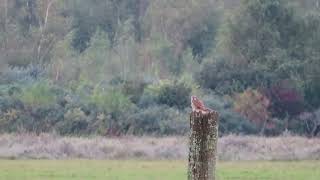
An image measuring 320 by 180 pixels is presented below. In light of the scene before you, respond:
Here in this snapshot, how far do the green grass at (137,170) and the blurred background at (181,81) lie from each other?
1260 cm

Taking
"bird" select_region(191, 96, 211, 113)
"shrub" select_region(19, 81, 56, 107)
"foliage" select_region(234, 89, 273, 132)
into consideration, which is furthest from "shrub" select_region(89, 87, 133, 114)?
"bird" select_region(191, 96, 211, 113)

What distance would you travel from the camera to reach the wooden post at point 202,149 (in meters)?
3.28

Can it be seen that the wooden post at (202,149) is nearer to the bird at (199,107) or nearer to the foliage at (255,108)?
the bird at (199,107)

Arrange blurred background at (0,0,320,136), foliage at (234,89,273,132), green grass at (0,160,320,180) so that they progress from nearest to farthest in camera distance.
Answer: green grass at (0,160,320,180), blurred background at (0,0,320,136), foliage at (234,89,273,132)

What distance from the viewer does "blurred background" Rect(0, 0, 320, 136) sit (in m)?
43.1

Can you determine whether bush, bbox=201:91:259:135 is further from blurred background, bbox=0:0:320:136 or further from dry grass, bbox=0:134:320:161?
dry grass, bbox=0:134:320:161

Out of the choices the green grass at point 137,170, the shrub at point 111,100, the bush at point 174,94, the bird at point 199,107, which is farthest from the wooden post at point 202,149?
the bush at point 174,94

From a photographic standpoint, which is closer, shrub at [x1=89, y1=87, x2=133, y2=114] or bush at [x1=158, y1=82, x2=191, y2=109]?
shrub at [x1=89, y1=87, x2=133, y2=114]

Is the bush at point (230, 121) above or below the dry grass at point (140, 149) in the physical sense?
above

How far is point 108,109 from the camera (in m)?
44.2

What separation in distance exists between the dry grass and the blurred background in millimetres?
7881

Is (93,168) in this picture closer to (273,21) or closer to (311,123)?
(311,123)

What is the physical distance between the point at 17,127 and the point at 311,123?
15.7 metres

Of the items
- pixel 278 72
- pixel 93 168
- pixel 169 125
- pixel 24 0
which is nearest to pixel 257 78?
pixel 278 72
